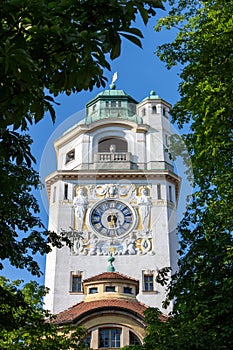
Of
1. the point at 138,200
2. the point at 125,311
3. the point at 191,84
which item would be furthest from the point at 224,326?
the point at 138,200

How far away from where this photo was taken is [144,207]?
37.9m

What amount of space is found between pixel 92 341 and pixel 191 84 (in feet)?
54.7

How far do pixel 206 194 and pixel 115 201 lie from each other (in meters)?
24.6

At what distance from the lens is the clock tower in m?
35.8

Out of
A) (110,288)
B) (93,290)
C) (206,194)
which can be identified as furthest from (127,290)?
(206,194)

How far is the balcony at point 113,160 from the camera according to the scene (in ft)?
131

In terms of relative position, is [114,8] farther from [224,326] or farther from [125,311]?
[125,311]

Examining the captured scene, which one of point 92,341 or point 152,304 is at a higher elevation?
point 152,304

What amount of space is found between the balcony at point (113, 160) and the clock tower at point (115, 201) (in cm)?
7

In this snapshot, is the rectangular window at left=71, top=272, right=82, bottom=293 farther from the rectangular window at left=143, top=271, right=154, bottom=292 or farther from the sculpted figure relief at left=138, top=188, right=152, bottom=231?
the sculpted figure relief at left=138, top=188, right=152, bottom=231

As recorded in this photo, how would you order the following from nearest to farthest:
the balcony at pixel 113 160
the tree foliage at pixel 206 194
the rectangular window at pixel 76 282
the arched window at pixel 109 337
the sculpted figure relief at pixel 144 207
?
the tree foliage at pixel 206 194 → the arched window at pixel 109 337 → the rectangular window at pixel 76 282 → the sculpted figure relief at pixel 144 207 → the balcony at pixel 113 160

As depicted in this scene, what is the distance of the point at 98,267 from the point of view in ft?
118

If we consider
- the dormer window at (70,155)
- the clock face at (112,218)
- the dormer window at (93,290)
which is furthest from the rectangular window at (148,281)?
the dormer window at (70,155)

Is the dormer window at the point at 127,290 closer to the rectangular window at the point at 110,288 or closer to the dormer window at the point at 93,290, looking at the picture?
the rectangular window at the point at 110,288
